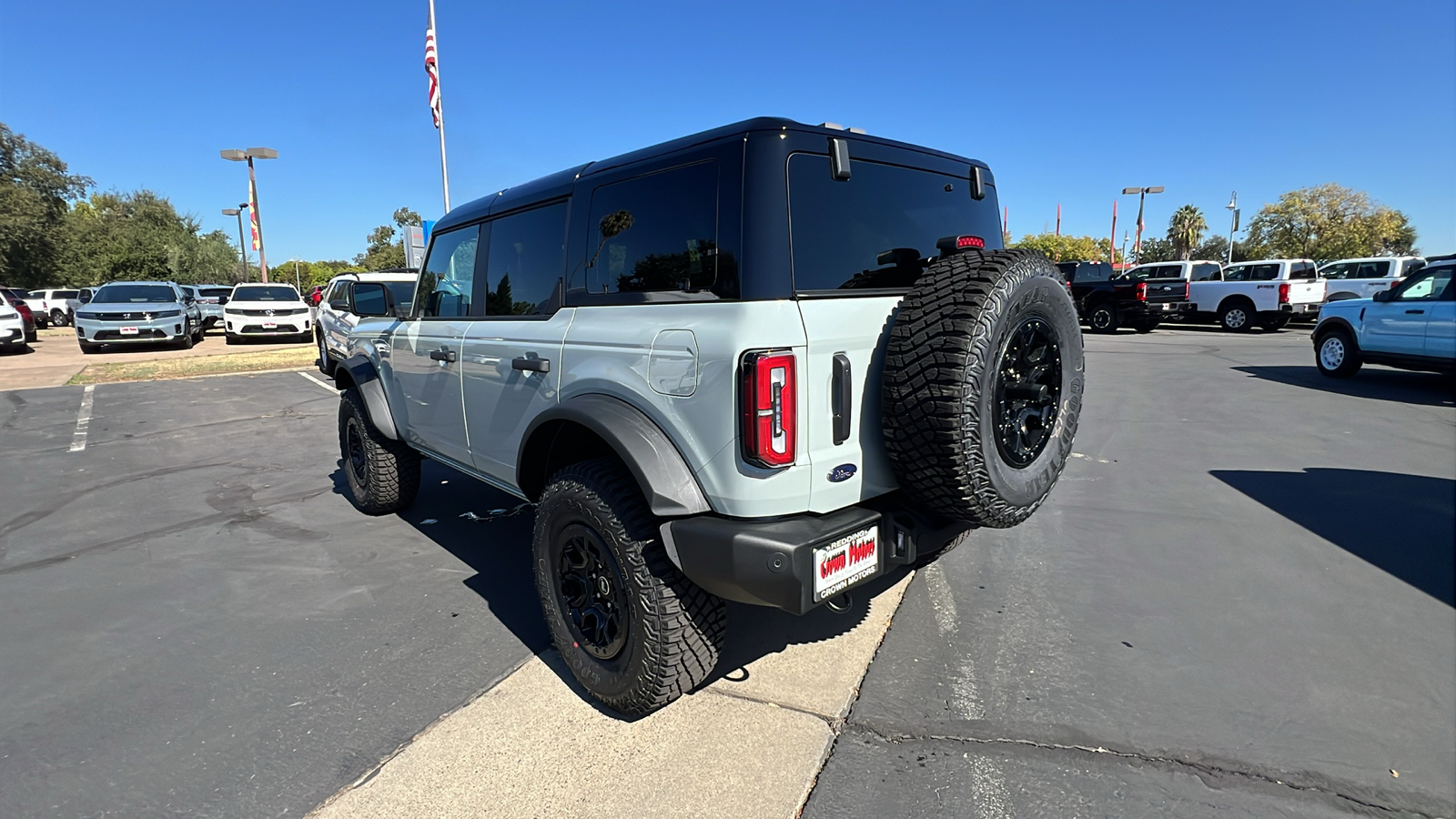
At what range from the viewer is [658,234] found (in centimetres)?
274

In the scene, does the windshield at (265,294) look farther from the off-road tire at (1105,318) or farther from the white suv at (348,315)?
the off-road tire at (1105,318)

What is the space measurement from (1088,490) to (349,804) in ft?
16.3

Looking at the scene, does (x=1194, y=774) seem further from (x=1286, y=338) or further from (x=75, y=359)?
(x=75, y=359)

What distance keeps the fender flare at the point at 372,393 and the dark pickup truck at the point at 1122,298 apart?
62.1 feet

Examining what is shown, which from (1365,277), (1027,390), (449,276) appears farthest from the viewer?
(1365,277)

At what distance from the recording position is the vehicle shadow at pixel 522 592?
3297 mm

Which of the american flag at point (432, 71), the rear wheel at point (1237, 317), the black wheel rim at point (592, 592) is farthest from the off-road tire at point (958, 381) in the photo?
the rear wheel at point (1237, 317)

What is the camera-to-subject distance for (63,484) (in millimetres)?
6168

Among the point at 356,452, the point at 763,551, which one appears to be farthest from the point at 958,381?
the point at 356,452

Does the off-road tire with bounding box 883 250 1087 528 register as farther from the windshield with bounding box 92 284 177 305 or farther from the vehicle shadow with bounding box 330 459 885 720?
the windshield with bounding box 92 284 177 305

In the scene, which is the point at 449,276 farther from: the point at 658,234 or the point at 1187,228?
the point at 1187,228

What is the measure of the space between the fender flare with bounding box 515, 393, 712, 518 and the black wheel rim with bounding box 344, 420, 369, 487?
114 inches

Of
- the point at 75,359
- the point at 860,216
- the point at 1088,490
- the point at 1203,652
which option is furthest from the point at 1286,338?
the point at 75,359

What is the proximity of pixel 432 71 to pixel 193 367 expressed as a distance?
8530 mm
